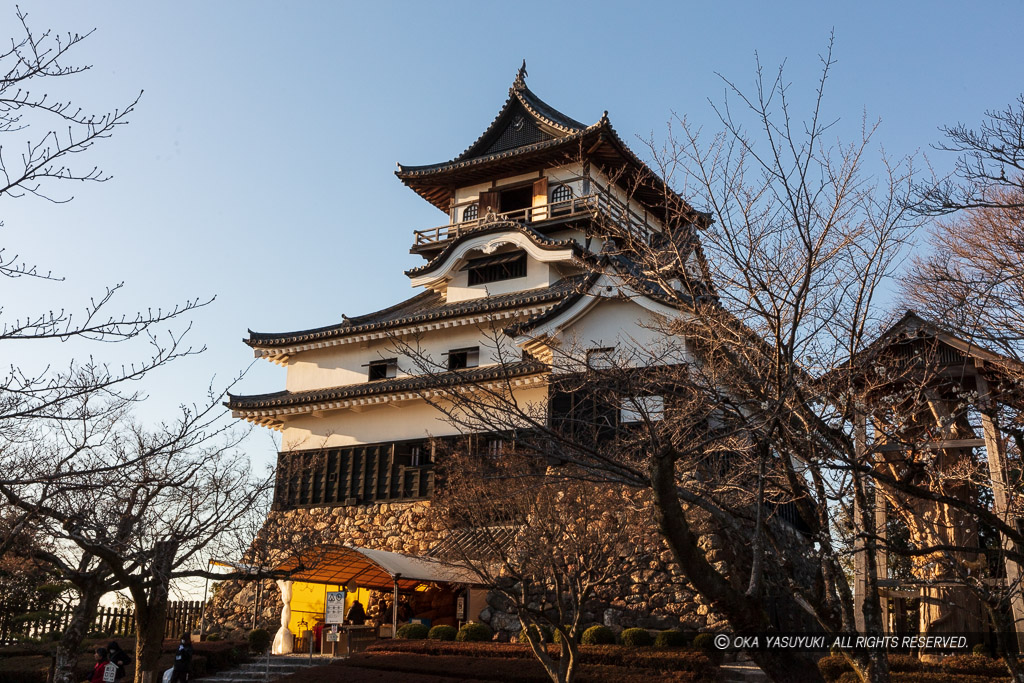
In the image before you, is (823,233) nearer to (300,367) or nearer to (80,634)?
(80,634)

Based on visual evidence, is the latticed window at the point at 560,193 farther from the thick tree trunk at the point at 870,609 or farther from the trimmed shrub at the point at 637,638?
the thick tree trunk at the point at 870,609

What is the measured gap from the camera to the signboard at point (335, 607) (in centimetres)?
1862

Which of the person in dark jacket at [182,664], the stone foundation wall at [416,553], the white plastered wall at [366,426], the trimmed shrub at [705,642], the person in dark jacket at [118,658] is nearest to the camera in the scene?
the person in dark jacket at [182,664]

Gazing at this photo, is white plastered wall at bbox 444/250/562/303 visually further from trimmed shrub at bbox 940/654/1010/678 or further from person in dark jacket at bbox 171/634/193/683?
trimmed shrub at bbox 940/654/1010/678

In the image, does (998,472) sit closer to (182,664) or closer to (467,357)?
(182,664)

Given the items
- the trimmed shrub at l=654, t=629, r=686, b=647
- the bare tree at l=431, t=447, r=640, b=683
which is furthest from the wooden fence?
the trimmed shrub at l=654, t=629, r=686, b=647

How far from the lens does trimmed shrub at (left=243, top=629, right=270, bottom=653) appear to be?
22263 millimetres

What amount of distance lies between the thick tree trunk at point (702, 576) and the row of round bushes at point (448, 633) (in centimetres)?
1316

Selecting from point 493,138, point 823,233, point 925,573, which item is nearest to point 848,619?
point 823,233

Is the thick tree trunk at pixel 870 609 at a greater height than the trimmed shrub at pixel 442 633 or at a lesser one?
greater

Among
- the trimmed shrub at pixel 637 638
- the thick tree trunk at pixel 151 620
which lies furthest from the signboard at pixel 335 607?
the trimmed shrub at pixel 637 638

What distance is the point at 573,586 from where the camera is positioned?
14.0m

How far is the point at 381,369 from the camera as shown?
2794cm

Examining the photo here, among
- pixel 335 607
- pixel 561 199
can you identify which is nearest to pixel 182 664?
pixel 335 607
